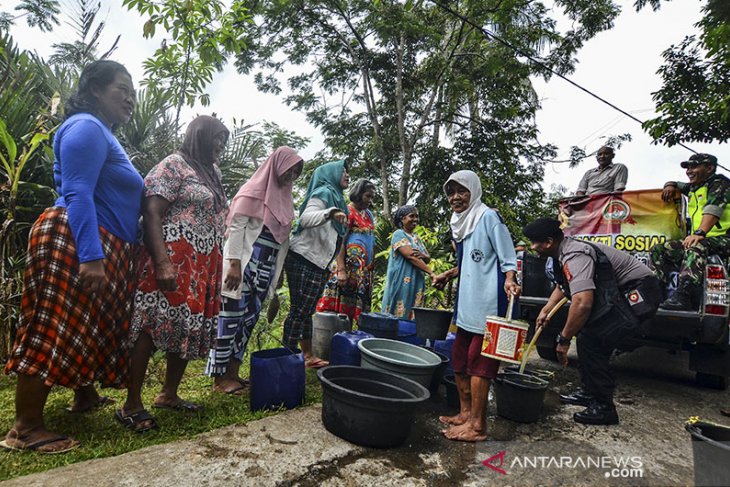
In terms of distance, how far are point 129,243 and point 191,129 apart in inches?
31.9

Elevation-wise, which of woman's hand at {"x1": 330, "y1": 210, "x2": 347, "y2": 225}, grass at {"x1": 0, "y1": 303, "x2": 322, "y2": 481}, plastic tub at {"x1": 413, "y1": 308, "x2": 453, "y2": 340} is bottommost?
grass at {"x1": 0, "y1": 303, "x2": 322, "y2": 481}

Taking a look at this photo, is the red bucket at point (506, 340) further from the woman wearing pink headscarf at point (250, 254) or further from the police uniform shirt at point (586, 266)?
the woman wearing pink headscarf at point (250, 254)

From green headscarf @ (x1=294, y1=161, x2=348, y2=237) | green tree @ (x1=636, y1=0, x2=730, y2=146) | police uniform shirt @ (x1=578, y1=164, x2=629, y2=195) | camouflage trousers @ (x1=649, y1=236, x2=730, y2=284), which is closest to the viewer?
camouflage trousers @ (x1=649, y1=236, x2=730, y2=284)

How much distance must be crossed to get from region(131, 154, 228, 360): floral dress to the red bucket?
164 cm

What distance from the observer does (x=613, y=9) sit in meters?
10.2

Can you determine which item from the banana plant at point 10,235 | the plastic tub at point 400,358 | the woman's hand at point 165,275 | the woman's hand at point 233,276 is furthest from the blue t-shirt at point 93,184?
the plastic tub at point 400,358

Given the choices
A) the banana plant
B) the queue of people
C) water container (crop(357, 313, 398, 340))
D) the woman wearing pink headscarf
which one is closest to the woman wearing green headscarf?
the queue of people

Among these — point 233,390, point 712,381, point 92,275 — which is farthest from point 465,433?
point 712,381

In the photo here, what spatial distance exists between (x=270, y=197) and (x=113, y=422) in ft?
5.43

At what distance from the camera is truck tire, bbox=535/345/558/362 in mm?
4789

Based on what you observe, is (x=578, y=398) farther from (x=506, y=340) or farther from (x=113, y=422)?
(x=113, y=422)

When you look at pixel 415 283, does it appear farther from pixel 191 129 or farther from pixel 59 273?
pixel 59 273

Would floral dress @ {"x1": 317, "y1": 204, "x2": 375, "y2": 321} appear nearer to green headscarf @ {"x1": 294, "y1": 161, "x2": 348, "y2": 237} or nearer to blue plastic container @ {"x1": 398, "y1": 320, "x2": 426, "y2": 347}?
green headscarf @ {"x1": 294, "y1": 161, "x2": 348, "y2": 237}

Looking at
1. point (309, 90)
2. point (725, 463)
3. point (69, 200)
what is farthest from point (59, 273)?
point (309, 90)
